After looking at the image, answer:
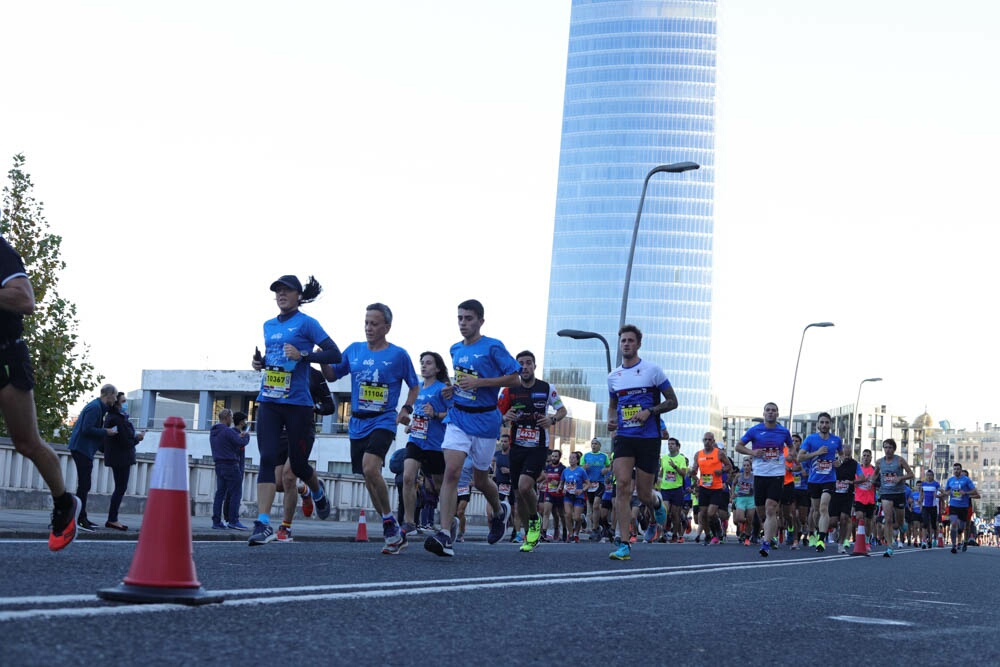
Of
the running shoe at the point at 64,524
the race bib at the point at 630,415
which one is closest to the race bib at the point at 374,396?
the race bib at the point at 630,415

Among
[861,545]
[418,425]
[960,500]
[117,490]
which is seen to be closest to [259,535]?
[418,425]

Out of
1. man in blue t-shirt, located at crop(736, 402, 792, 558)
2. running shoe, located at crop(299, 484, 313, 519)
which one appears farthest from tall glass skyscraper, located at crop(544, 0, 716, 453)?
running shoe, located at crop(299, 484, 313, 519)

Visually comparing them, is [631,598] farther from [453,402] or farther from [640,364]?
[640,364]

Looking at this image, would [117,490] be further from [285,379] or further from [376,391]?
[376,391]

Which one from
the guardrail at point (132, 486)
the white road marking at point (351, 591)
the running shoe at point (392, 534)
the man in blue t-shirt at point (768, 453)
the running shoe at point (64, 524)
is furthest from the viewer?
the man in blue t-shirt at point (768, 453)

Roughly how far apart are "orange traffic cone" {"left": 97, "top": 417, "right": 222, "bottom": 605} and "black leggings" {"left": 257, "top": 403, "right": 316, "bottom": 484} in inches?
231

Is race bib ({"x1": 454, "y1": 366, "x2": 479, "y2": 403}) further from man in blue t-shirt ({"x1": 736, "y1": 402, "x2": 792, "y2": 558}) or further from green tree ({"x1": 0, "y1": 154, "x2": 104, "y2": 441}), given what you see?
green tree ({"x1": 0, "y1": 154, "x2": 104, "y2": 441})

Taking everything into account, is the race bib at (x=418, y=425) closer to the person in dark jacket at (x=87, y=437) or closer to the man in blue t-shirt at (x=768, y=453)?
the person in dark jacket at (x=87, y=437)

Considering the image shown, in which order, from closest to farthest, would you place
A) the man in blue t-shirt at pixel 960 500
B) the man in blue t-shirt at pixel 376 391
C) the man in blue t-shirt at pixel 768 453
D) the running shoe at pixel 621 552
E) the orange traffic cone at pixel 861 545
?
the man in blue t-shirt at pixel 376 391
the running shoe at pixel 621 552
the man in blue t-shirt at pixel 768 453
the orange traffic cone at pixel 861 545
the man in blue t-shirt at pixel 960 500

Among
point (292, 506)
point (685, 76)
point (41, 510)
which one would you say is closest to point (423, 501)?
point (41, 510)

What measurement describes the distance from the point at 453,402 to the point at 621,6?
179 m

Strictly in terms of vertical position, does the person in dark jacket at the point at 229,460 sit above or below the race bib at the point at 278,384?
below

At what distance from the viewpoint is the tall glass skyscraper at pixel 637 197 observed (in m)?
176

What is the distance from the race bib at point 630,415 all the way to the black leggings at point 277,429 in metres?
2.82
